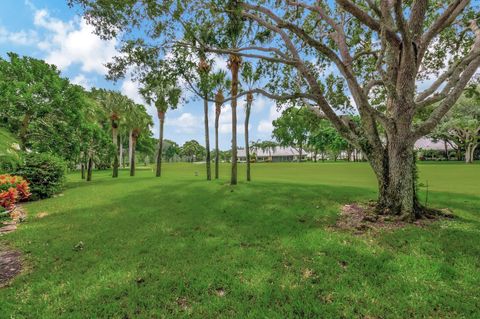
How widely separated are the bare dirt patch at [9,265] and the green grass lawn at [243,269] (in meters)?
0.20

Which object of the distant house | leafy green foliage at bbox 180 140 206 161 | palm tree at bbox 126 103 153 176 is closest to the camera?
palm tree at bbox 126 103 153 176

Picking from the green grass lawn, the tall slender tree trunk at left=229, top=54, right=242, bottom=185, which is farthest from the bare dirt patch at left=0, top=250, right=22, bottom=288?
the tall slender tree trunk at left=229, top=54, right=242, bottom=185

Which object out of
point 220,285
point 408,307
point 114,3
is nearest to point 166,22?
point 114,3

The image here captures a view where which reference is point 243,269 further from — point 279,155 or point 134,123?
point 279,155

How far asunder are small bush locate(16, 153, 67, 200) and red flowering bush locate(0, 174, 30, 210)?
3.75ft

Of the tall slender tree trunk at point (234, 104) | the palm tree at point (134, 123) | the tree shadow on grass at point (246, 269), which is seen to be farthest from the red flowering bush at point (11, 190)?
the palm tree at point (134, 123)

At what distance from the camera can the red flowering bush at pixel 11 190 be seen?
8.21 meters

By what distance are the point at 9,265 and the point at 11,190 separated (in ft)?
14.8

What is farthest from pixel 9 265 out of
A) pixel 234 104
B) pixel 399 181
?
pixel 234 104

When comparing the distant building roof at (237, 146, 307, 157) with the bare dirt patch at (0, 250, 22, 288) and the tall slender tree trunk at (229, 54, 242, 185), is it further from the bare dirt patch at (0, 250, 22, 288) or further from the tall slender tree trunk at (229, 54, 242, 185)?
the bare dirt patch at (0, 250, 22, 288)

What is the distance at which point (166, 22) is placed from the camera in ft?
31.1

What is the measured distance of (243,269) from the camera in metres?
5.23

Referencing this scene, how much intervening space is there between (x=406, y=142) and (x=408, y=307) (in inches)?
241

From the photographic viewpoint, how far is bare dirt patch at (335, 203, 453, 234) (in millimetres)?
7789
